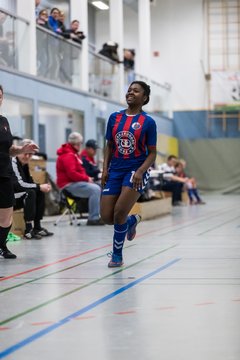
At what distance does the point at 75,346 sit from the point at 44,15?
14508 mm

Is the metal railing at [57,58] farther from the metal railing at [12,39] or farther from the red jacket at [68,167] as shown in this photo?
the red jacket at [68,167]

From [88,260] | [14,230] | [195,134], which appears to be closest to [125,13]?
[195,134]

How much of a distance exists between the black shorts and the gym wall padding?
76.6ft

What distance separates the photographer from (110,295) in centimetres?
543

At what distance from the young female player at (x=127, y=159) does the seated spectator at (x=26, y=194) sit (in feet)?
10.2

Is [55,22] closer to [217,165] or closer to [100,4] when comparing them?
[100,4]

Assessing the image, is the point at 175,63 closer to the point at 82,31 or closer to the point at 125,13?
the point at 125,13

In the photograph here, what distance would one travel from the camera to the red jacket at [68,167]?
12719 mm

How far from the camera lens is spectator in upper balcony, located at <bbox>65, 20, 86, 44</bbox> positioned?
19062 mm

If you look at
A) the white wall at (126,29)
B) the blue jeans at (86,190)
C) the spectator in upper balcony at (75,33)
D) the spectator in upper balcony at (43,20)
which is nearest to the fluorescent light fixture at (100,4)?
the white wall at (126,29)

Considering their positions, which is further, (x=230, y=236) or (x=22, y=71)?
(x=22, y=71)

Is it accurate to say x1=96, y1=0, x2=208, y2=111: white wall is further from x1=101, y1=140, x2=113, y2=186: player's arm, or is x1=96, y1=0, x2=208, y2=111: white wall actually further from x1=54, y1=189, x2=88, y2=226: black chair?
x1=101, y1=140, x2=113, y2=186: player's arm

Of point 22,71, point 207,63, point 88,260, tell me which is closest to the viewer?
point 88,260

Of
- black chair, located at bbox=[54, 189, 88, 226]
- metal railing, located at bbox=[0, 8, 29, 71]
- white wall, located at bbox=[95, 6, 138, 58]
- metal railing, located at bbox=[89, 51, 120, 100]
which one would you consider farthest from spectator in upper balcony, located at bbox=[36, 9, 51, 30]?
white wall, located at bbox=[95, 6, 138, 58]
